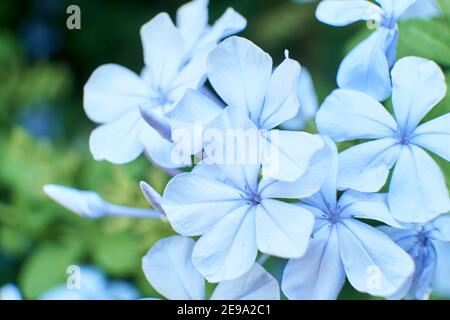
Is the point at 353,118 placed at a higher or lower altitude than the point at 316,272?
higher

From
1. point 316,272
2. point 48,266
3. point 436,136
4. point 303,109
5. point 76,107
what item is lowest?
point 316,272

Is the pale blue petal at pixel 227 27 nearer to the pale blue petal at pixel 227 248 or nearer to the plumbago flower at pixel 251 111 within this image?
the plumbago flower at pixel 251 111

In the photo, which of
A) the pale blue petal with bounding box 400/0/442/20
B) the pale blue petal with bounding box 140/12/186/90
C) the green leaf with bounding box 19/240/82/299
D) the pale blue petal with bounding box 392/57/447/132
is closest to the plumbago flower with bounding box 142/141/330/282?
the pale blue petal with bounding box 392/57/447/132

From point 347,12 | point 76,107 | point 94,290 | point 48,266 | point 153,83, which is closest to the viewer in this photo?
point 347,12

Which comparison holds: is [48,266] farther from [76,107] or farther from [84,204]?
[76,107]

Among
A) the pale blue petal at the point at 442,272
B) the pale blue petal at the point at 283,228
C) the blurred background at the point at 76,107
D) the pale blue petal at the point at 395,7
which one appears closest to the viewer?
the pale blue petal at the point at 283,228

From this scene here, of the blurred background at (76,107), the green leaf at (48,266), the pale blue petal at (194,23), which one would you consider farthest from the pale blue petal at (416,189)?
the green leaf at (48,266)

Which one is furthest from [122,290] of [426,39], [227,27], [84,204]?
[426,39]

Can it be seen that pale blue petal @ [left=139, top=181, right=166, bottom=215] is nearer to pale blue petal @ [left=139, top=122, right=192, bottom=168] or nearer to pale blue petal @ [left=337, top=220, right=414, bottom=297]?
pale blue petal @ [left=139, top=122, right=192, bottom=168]
